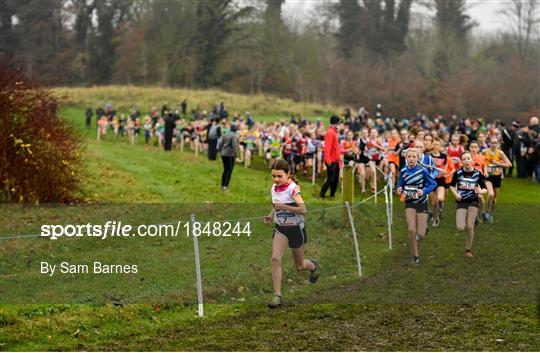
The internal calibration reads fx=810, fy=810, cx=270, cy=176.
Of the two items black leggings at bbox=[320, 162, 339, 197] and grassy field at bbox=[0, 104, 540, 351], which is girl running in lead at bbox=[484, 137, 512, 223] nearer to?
grassy field at bbox=[0, 104, 540, 351]

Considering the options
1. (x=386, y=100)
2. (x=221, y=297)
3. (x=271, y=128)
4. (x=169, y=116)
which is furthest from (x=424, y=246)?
(x=386, y=100)

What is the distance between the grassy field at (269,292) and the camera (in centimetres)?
933

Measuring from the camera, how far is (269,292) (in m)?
12.2

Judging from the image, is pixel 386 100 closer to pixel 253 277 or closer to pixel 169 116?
pixel 169 116

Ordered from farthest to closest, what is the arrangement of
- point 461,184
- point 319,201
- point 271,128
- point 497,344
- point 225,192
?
point 271,128
point 225,192
point 319,201
point 461,184
point 497,344

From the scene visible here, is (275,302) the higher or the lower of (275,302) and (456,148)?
the lower

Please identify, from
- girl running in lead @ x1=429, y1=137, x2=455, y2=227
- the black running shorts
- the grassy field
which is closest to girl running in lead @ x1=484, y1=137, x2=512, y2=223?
the grassy field

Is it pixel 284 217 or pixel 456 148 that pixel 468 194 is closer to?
Result: pixel 456 148

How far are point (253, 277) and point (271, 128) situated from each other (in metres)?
22.9

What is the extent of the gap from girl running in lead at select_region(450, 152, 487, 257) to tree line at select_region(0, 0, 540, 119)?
171ft

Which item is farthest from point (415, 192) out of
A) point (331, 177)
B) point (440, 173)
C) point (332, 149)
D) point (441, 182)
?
point (331, 177)

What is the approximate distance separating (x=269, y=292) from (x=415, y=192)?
3559 mm

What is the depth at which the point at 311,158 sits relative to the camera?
29.8 m

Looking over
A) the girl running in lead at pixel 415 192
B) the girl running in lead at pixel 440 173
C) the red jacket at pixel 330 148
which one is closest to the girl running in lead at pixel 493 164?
the girl running in lead at pixel 440 173
